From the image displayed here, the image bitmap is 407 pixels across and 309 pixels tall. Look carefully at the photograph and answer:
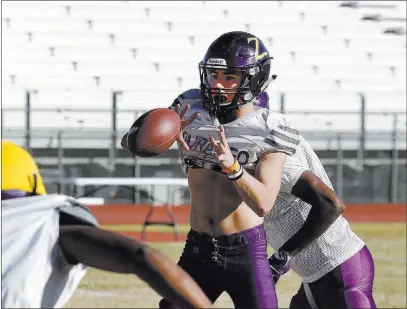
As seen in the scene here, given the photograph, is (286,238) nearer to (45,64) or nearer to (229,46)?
(229,46)

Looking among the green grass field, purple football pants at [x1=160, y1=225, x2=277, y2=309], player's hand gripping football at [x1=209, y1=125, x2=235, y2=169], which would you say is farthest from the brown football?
the green grass field

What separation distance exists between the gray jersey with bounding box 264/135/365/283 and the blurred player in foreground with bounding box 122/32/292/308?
221 mm

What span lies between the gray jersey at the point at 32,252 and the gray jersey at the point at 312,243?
1.75m

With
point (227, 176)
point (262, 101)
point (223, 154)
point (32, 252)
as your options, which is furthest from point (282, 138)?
point (32, 252)

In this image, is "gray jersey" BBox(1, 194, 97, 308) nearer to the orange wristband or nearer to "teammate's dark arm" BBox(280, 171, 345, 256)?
the orange wristband

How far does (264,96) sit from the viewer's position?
4340mm

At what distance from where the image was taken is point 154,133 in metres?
3.84

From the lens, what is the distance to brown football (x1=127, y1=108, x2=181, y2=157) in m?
3.84

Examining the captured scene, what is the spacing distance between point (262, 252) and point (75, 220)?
1.53m

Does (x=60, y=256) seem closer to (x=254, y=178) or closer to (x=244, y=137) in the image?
(x=254, y=178)

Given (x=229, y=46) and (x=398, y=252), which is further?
(x=398, y=252)

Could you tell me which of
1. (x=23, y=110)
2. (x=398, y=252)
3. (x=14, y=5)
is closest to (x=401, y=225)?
(x=398, y=252)

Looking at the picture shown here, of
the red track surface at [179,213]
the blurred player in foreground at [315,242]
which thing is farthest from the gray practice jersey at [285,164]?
the red track surface at [179,213]

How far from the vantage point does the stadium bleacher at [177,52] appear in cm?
1564
